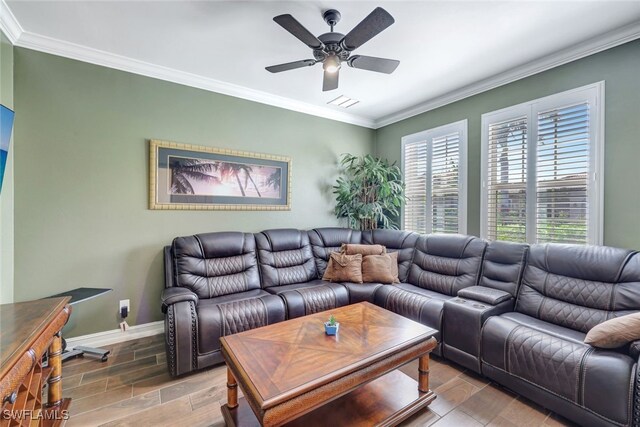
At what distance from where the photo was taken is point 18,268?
2.35 metres

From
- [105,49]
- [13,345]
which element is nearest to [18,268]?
[13,345]

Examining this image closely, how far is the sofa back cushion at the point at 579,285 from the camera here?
1.91 m

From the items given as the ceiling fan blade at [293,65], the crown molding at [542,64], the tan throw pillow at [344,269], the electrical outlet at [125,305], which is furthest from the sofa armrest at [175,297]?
the crown molding at [542,64]

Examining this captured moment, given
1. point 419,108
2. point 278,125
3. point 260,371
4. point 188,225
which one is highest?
point 419,108

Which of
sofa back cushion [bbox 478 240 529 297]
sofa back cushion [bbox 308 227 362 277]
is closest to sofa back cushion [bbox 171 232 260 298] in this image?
sofa back cushion [bbox 308 227 362 277]

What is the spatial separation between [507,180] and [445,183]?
0.75 metres

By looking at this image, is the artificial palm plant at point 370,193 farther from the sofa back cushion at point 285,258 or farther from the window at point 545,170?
the window at point 545,170

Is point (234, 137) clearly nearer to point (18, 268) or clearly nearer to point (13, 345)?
point (18, 268)

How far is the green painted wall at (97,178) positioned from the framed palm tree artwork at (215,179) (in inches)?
4.3

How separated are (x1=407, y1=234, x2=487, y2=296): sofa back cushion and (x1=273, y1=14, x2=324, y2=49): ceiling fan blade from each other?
7.97 ft

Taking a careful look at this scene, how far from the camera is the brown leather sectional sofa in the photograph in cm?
162

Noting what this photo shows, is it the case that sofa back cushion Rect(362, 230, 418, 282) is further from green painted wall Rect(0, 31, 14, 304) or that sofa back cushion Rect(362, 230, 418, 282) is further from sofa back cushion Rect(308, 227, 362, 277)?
green painted wall Rect(0, 31, 14, 304)

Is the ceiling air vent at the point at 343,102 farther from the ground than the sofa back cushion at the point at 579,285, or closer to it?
farther from the ground

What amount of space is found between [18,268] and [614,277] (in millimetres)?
4871
